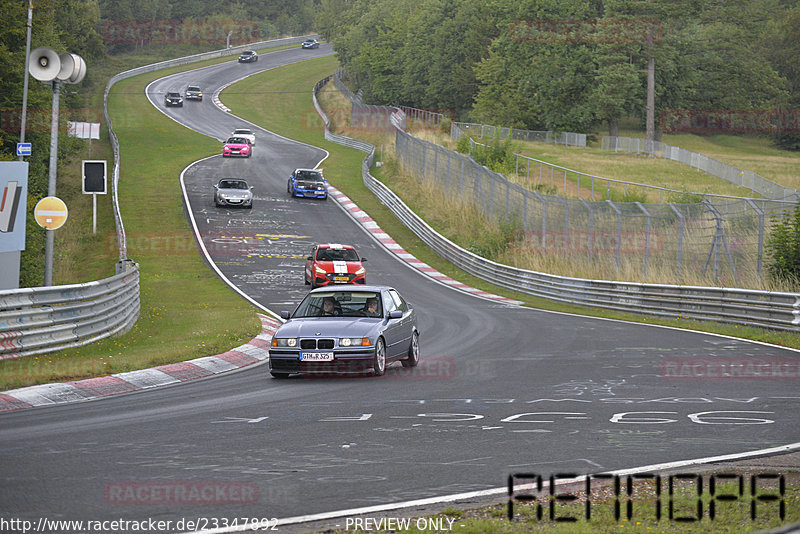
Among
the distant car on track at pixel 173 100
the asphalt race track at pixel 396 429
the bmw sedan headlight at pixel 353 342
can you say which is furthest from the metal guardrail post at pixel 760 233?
the distant car on track at pixel 173 100

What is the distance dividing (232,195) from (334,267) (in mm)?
Result: 18195

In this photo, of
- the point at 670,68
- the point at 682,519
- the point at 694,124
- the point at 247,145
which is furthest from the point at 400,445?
the point at 694,124

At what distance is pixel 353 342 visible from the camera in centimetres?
1317

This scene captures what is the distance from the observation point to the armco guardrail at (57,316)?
1350 cm

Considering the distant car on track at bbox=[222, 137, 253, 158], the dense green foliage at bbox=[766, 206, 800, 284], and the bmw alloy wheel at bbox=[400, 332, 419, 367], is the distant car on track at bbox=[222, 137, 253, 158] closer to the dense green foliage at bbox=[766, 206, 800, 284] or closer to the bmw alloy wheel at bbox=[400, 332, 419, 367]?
the dense green foliage at bbox=[766, 206, 800, 284]

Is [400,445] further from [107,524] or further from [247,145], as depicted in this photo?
[247,145]

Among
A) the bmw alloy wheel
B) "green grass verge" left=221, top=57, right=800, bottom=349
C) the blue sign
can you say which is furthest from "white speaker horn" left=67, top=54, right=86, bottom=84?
"green grass verge" left=221, top=57, right=800, bottom=349

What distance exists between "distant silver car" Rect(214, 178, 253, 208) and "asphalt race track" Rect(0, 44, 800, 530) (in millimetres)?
28256

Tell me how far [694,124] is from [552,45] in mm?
18180

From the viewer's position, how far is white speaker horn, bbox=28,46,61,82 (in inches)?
604

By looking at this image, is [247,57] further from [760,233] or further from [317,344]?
[317,344]

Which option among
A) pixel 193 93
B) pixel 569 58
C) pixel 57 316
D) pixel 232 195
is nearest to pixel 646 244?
pixel 57 316

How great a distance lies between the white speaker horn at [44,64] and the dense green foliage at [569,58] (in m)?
62.5

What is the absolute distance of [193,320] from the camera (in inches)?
839
